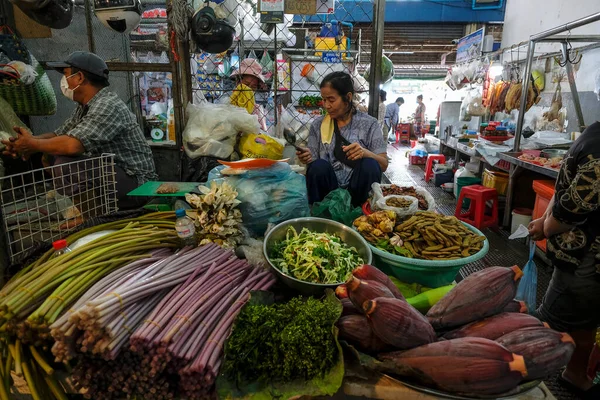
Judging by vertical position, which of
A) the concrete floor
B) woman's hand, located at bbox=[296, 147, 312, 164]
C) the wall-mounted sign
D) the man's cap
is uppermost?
the wall-mounted sign

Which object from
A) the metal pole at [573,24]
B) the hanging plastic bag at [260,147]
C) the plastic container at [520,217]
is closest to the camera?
the metal pole at [573,24]

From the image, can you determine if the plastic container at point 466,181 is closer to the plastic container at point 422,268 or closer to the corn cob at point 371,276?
the plastic container at point 422,268

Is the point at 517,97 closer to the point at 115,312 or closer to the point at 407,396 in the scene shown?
the point at 407,396

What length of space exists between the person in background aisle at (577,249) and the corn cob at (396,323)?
1.48m

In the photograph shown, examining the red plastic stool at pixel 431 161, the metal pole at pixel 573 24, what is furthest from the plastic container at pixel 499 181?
the red plastic stool at pixel 431 161

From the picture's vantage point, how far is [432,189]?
7957 millimetres

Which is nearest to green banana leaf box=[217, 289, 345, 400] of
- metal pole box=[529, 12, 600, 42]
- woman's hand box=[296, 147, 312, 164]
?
woman's hand box=[296, 147, 312, 164]

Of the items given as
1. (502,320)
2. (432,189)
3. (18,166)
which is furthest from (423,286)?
(432,189)

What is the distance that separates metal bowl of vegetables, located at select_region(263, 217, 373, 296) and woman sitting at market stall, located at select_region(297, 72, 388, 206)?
0.99 meters

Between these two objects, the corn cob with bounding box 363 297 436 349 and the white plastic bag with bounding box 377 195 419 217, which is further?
the white plastic bag with bounding box 377 195 419 217

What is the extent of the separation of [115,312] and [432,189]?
7749 mm

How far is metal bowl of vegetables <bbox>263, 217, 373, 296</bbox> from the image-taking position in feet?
5.22

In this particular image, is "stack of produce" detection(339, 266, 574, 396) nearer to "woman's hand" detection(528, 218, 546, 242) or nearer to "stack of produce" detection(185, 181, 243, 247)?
"stack of produce" detection(185, 181, 243, 247)

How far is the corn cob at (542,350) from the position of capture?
40.3 inches
